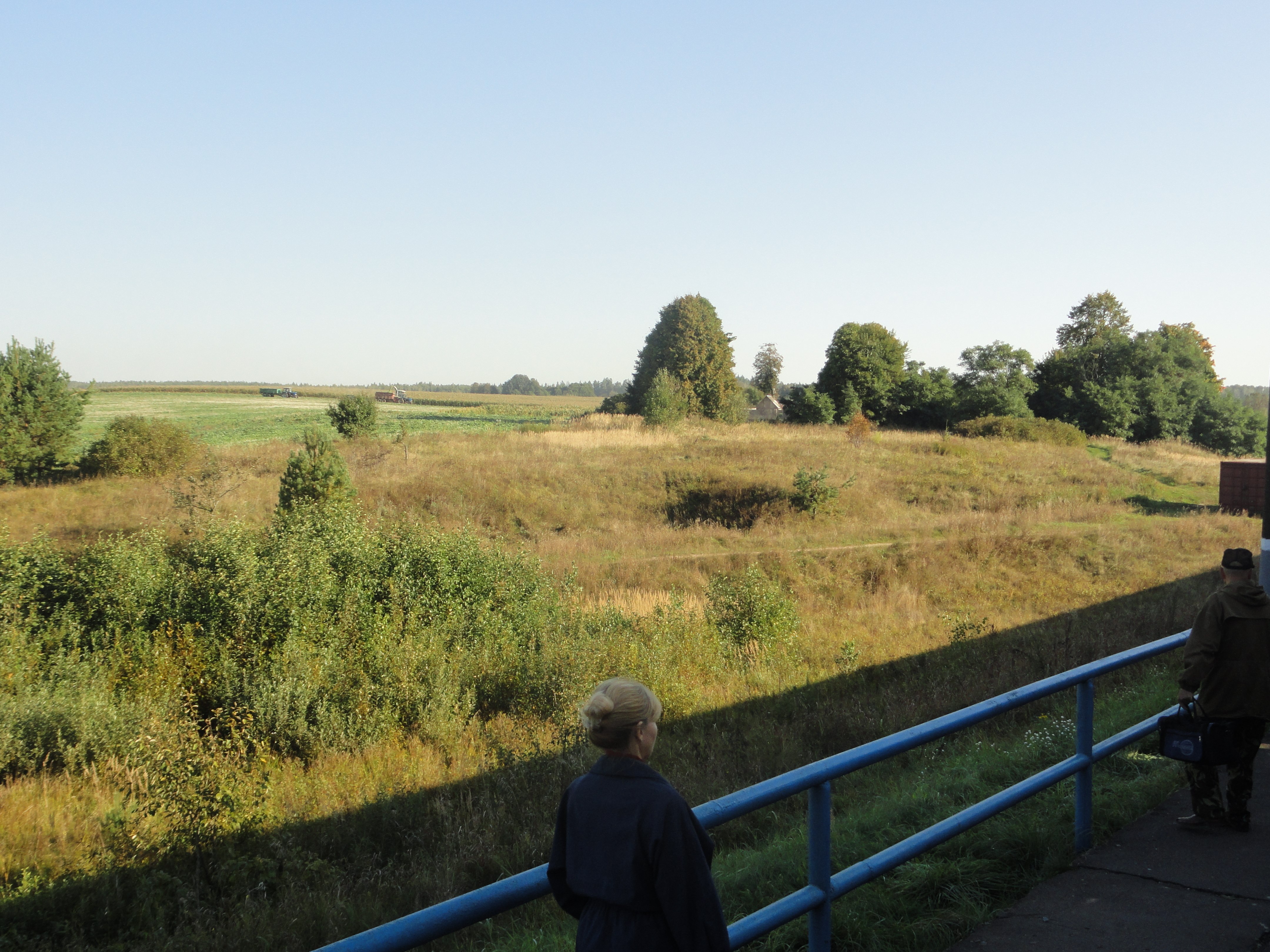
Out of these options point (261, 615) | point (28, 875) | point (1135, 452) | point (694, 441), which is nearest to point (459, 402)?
point (694, 441)

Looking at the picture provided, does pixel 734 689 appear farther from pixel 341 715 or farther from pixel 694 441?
pixel 694 441

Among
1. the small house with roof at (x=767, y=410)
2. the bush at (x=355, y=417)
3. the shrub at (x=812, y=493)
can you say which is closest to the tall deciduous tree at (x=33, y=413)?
the bush at (x=355, y=417)

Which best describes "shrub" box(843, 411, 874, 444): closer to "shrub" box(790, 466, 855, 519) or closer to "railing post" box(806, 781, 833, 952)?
"shrub" box(790, 466, 855, 519)

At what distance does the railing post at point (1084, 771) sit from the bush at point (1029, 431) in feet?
144

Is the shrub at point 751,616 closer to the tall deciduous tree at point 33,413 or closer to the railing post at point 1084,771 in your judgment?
the railing post at point 1084,771

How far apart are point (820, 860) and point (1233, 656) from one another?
335 centimetres

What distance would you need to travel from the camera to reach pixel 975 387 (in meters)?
59.5

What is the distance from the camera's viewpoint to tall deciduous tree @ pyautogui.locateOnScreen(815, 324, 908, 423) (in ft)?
195

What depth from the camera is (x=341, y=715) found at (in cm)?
1213

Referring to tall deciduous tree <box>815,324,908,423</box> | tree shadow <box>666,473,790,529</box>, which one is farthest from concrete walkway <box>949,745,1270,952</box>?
tall deciduous tree <box>815,324,908,423</box>

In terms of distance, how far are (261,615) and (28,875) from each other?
7.34 meters

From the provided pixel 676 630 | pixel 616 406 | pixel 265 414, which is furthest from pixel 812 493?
pixel 265 414

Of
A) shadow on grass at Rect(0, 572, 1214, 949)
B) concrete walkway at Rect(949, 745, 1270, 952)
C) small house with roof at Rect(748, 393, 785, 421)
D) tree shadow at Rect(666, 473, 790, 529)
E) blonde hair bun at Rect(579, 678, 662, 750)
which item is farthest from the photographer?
small house with roof at Rect(748, 393, 785, 421)

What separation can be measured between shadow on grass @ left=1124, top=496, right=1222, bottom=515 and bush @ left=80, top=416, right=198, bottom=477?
36.4m
